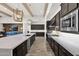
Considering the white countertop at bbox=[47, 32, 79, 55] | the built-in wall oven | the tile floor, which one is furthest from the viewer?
the tile floor

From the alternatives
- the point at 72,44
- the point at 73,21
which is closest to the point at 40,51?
the point at 72,44

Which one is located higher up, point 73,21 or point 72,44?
point 73,21

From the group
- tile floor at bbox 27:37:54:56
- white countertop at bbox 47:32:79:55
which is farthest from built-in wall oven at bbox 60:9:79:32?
tile floor at bbox 27:37:54:56

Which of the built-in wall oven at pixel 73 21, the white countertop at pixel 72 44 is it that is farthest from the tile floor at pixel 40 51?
the built-in wall oven at pixel 73 21

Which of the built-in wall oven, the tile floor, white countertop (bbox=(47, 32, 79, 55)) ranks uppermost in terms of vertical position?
the built-in wall oven

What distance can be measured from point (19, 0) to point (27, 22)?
1136 cm

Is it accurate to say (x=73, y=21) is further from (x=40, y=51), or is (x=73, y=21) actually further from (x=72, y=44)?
(x=40, y=51)

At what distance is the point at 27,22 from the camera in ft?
40.9

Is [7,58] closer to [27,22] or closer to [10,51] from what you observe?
[10,51]

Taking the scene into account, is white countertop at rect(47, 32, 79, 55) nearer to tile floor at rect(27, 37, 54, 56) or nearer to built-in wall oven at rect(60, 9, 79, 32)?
built-in wall oven at rect(60, 9, 79, 32)

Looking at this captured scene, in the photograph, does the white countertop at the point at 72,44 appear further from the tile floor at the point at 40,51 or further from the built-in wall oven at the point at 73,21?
the tile floor at the point at 40,51

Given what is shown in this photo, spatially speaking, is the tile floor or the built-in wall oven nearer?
the built-in wall oven

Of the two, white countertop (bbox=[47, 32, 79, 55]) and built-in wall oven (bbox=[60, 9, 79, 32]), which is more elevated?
built-in wall oven (bbox=[60, 9, 79, 32])

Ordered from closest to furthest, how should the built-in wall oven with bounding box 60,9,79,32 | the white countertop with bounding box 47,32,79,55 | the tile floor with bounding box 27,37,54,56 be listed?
the white countertop with bounding box 47,32,79,55 → the built-in wall oven with bounding box 60,9,79,32 → the tile floor with bounding box 27,37,54,56
